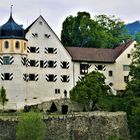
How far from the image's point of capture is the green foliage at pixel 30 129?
220ft

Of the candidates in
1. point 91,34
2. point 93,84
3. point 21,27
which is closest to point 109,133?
point 93,84

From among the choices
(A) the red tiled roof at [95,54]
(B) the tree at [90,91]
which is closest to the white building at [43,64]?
(A) the red tiled roof at [95,54]

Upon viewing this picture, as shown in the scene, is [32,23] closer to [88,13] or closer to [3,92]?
[3,92]

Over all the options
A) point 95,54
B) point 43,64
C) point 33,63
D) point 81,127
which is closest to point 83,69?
point 95,54

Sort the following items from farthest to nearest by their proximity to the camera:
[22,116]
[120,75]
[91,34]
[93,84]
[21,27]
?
[91,34]
[120,75]
[21,27]
[93,84]
[22,116]

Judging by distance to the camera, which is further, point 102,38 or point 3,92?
point 102,38

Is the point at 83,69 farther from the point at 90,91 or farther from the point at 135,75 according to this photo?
the point at 135,75

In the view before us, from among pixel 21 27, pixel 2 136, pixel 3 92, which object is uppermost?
pixel 21 27

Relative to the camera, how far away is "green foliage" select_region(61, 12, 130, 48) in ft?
331

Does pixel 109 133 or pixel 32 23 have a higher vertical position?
pixel 32 23

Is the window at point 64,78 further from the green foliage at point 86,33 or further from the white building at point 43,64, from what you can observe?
the green foliage at point 86,33

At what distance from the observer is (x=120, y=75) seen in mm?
91688

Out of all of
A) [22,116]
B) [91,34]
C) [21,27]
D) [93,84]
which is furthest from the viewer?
[91,34]

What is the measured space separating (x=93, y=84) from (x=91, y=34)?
2160 centimetres
